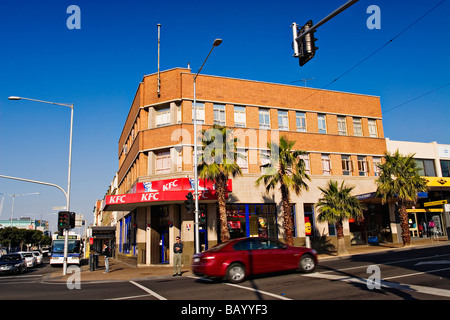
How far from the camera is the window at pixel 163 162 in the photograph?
26375 mm

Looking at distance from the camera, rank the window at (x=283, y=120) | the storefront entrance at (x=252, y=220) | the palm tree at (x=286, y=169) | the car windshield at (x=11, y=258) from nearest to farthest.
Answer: the palm tree at (x=286, y=169) < the car windshield at (x=11, y=258) < the storefront entrance at (x=252, y=220) < the window at (x=283, y=120)

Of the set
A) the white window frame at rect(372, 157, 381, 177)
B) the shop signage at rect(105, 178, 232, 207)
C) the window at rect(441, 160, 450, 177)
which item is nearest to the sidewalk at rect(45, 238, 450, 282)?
the shop signage at rect(105, 178, 232, 207)

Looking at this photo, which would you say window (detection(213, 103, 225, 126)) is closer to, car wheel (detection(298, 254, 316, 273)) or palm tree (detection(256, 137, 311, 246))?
palm tree (detection(256, 137, 311, 246))

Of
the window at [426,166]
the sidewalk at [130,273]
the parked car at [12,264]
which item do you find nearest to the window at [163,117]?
the sidewalk at [130,273]

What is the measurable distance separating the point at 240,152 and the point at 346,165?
10.2 m

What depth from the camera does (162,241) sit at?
2517 centimetres

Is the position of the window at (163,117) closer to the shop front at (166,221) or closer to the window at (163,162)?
the window at (163,162)

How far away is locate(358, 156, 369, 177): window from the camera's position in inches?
1243

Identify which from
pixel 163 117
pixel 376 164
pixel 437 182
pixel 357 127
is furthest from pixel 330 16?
pixel 437 182

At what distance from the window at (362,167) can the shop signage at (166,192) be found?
1391cm

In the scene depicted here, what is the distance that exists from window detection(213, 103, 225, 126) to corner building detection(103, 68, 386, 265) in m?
0.08

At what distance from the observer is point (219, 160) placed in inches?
818
